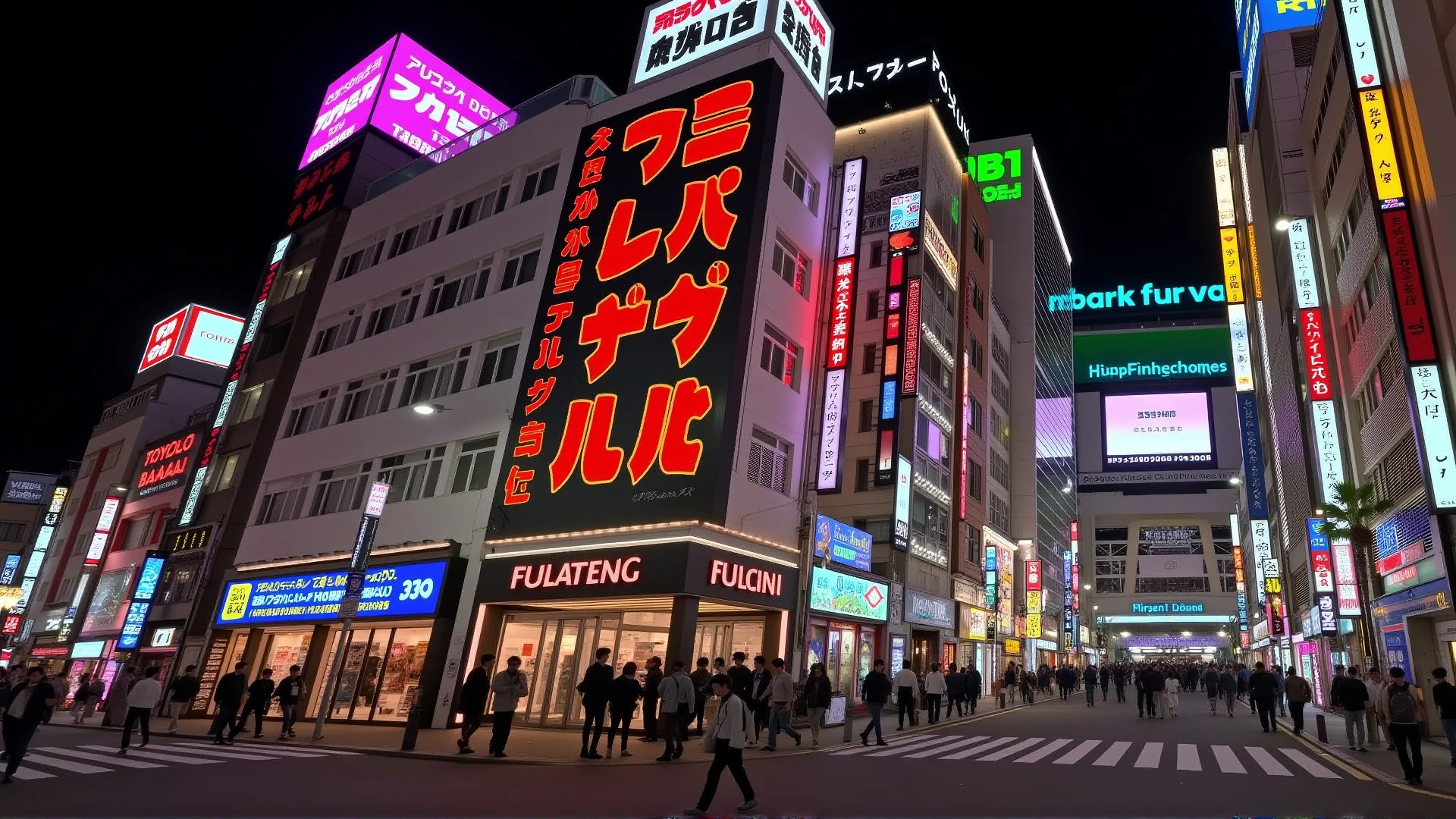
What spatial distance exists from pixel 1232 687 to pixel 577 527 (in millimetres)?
28359

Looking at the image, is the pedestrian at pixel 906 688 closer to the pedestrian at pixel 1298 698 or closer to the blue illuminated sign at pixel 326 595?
the pedestrian at pixel 1298 698

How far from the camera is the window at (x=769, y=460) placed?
2286cm

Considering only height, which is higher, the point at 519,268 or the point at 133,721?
the point at 519,268

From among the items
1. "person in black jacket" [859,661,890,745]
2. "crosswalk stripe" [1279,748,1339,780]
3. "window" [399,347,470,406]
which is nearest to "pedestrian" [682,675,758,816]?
"person in black jacket" [859,661,890,745]

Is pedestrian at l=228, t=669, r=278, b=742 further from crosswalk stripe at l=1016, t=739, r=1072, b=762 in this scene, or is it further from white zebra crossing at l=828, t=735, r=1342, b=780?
crosswalk stripe at l=1016, t=739, r=1072, b=762

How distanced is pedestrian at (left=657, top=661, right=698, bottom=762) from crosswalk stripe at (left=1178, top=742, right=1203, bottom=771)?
8073 millimetres

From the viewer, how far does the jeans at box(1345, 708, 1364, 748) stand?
1892 centimetres

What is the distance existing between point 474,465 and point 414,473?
3.03 meters

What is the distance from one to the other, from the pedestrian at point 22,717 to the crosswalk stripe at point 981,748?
1565 centimetres

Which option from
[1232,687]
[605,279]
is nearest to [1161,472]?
[1232,687]

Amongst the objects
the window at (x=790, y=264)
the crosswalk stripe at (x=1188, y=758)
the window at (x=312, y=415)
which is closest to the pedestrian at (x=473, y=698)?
the crosswalk stripe at (x=1188, y=758)

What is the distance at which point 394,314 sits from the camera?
32.8m

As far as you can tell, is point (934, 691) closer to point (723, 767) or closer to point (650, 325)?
Answer: point (650, 325)

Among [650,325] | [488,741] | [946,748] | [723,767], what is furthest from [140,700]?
[946,748]
